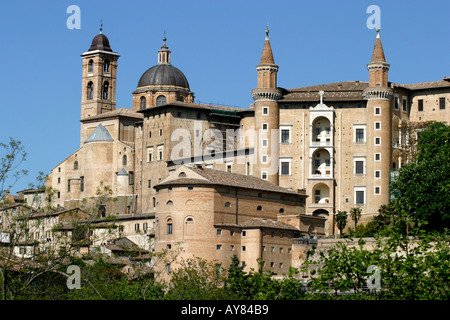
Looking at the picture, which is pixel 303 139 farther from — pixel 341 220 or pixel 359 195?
pixel 341 220

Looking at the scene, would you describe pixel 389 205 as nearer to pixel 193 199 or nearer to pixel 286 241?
pixel 286 241

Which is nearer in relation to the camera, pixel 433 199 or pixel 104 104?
pixel 433 199

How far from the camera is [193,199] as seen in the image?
216 ft

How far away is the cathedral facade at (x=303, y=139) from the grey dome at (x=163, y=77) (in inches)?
489

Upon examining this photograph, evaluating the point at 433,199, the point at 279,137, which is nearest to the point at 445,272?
the point at 433,199

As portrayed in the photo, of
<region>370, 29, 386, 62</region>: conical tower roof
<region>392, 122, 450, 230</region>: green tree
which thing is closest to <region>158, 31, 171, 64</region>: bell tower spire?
<region>370, 29, 386, 62</region>: conical tower roof

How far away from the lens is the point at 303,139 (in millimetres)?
78812

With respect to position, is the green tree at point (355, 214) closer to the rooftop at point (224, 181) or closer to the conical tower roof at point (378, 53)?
the rooftop at point (224, 181)

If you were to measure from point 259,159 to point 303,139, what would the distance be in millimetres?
3929

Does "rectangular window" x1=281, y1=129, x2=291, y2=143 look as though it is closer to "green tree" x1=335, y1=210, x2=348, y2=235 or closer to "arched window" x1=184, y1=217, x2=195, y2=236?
"green tree" x1=335, y1=210, x2=348, y2=235

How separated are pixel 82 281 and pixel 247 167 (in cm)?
2892

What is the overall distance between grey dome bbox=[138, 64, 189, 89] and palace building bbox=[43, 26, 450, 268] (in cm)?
623

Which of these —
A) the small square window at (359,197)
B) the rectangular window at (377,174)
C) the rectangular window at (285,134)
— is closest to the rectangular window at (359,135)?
the rectangular window at (377,174)
